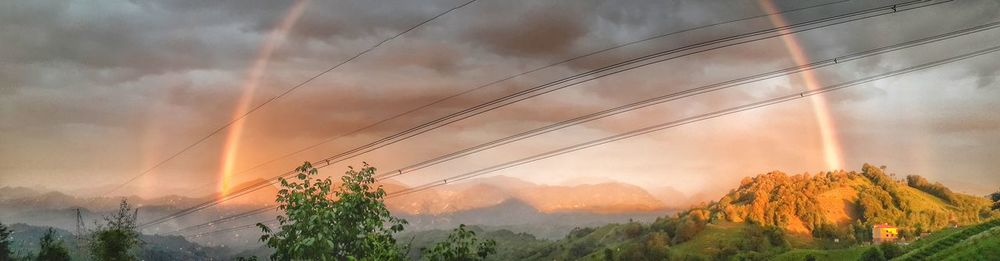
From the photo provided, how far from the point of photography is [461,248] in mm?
26391

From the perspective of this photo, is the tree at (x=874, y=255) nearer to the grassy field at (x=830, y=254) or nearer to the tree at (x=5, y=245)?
the grassy field at (x=830, y=254)

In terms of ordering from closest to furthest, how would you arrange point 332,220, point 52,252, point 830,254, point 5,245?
1. point 332,220
2. point 52,252
3. point 830,254
4. point 5,245

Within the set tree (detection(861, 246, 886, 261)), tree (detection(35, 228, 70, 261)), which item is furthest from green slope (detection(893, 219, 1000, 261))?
tree (detection(35, 228, 70, 261))

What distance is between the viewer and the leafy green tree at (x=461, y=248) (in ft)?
84.5

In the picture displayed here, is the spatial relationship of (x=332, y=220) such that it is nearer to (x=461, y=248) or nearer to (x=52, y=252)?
(x=461, y=248)

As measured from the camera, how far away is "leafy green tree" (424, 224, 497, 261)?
2576 centimetres

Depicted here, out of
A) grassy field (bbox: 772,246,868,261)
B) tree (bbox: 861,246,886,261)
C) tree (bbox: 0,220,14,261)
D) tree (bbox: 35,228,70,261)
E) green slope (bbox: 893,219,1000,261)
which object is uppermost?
tree (bbox: 0,220,14,261)

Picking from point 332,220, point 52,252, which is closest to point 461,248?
point 332,220

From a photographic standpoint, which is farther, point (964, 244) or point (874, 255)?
point (874, 255)

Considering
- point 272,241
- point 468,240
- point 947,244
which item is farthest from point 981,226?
point 272,241

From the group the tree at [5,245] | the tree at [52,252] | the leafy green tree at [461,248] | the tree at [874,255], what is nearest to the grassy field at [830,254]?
the tree at [874,255]

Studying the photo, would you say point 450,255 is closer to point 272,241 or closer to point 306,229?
point 306,229

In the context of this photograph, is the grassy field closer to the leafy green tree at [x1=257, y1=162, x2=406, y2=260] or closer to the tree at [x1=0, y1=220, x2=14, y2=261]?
the leafy green tree at [x1=257, y1=162, x2=406, y2=260]

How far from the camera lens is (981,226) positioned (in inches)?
3497
